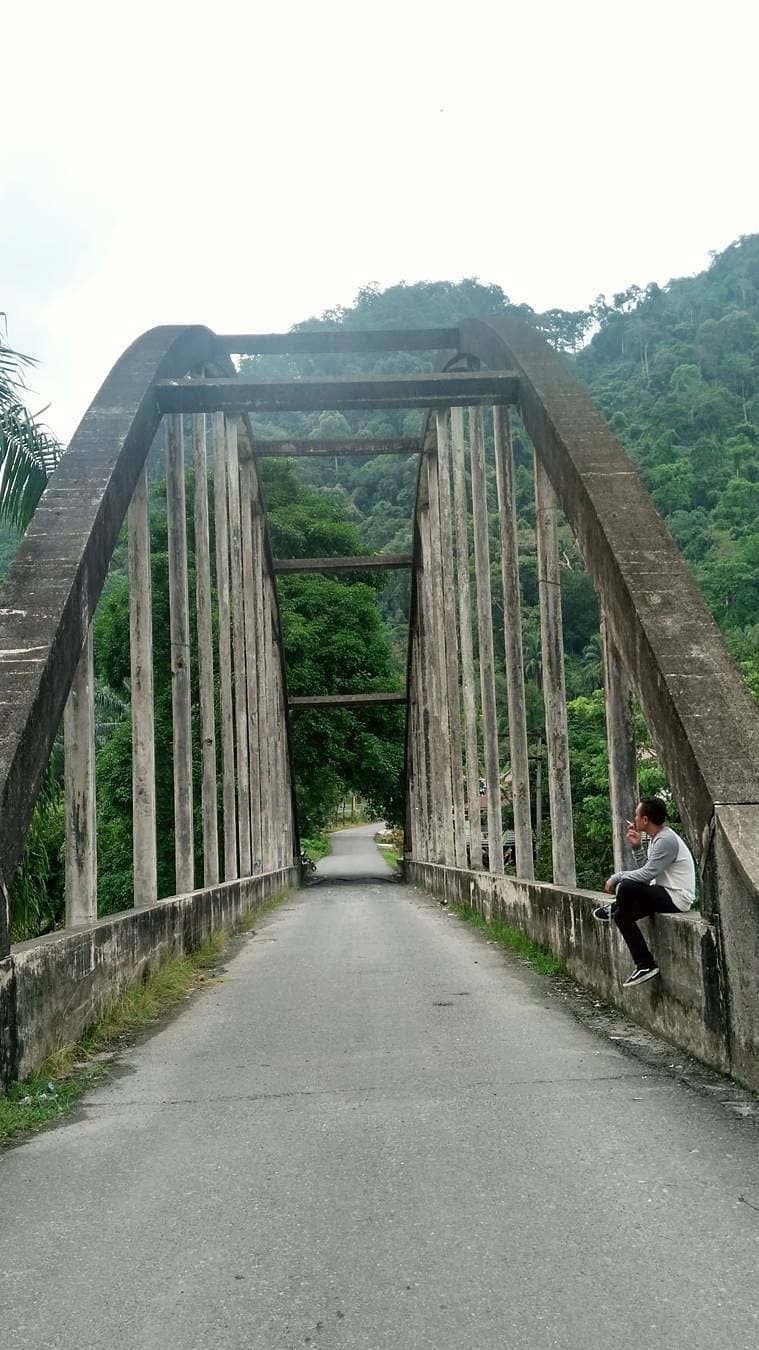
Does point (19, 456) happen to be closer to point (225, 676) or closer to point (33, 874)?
point (33, 874)

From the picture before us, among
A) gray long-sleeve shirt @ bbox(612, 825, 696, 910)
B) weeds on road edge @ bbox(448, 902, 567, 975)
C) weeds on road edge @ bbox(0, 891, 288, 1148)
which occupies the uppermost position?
gray long-sleeve shirt @ bbox(612, 825, 696, 910)

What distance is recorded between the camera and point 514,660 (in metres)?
11.6

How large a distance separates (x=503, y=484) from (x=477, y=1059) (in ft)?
24.6

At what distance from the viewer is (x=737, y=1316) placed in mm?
2441

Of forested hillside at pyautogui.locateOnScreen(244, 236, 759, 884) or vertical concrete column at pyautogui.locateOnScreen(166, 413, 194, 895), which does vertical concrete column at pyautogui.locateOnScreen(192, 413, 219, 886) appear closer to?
vertical concrete column at pyautogui.locateOnScreen(166, 413, 194, 895)

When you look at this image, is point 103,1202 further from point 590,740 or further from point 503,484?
point 590,740

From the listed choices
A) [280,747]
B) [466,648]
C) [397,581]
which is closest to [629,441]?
[397,581]

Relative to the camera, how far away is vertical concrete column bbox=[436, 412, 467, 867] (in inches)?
682

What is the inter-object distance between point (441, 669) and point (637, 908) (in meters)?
14.3

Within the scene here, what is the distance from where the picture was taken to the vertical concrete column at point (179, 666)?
10.5 metres

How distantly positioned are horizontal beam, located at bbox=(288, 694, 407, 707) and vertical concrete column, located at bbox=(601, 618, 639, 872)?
70.4 feet

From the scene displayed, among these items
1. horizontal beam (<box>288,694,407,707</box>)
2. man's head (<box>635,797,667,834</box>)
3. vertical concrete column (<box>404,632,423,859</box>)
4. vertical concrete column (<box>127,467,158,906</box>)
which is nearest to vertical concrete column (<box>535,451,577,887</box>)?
vertical concrete column (<box>127,467,158,906</box>)

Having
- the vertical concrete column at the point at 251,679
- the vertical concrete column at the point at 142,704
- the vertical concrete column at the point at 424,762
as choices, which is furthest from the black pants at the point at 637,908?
the vertical concrete column at the point at 424,762

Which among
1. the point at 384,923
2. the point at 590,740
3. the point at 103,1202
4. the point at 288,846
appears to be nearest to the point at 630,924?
the point at 103,1202
